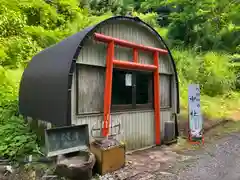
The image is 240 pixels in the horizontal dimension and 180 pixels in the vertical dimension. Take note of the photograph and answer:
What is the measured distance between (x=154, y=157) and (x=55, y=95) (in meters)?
2.79

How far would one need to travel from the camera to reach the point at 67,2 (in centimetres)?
1423

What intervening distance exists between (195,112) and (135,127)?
2.07m

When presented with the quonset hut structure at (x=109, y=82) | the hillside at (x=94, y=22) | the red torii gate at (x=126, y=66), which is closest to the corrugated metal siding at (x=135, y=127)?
the quonset hut structure at (x=109, y=82)

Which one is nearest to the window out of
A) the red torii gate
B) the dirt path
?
the red torii gate

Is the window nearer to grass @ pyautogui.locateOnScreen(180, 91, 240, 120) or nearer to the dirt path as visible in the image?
the dirt path

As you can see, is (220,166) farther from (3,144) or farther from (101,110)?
(3,144)

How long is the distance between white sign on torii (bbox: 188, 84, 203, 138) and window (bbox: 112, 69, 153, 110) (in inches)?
50.7

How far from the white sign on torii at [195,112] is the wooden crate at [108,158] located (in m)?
3.28

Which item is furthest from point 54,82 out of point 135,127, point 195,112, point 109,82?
point 195,112

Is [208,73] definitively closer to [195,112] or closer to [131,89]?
[195,112]

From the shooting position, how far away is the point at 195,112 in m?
7.69

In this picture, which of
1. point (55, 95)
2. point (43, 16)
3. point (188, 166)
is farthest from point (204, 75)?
point (55, 95)

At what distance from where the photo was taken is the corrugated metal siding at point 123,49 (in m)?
5.63

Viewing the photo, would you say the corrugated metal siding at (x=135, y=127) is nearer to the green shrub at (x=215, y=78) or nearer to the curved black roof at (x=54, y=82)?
the curved black roof at (x=54, y=82)
